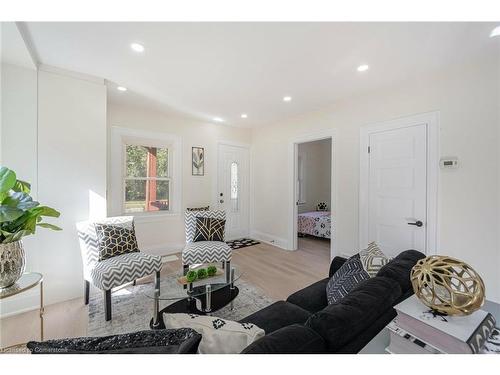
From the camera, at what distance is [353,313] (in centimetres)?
93

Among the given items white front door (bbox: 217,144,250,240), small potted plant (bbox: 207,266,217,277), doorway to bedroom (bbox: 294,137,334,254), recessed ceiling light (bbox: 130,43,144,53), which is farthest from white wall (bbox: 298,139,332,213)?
recessed ceiling light (bbox: 130,43,144,53)

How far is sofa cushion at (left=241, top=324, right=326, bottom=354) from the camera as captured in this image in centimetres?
73

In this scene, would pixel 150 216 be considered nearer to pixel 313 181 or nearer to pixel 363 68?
pixel 363 68

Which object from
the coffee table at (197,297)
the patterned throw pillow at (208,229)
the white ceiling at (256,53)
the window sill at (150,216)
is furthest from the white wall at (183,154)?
the coffee table at (197,297)

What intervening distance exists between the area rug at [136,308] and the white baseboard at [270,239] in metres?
1.73

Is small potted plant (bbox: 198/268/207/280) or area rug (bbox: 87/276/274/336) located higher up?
small potted plant (bbox: 198/268/207/280)

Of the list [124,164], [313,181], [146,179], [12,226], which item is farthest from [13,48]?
[313,181]

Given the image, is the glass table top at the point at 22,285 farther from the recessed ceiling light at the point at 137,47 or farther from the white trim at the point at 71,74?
the white trim at the point at 71,74

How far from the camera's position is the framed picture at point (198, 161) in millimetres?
4250

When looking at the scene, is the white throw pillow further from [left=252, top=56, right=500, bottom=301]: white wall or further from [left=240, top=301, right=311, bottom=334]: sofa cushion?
[left=252, top=56, right=500, bottom=301]: white wall

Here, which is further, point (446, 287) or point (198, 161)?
point (198, 161)

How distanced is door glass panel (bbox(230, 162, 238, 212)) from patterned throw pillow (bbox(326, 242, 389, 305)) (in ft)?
11.1

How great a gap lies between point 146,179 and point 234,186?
1.82m
